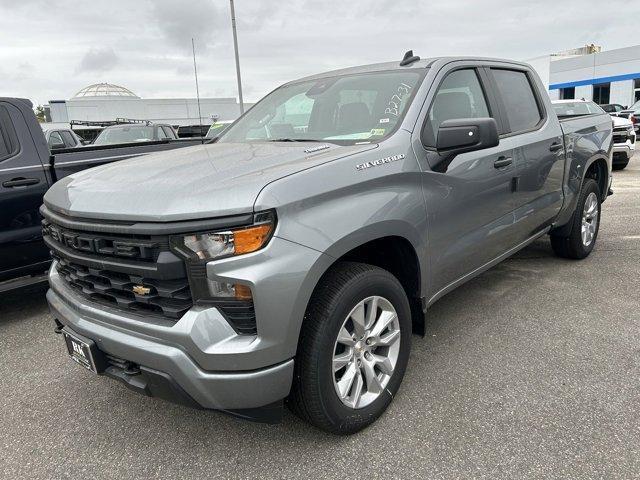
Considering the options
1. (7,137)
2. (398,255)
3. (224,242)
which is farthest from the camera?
(7,137)

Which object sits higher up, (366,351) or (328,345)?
(328,345)

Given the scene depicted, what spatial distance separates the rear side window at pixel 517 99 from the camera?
3859 mm

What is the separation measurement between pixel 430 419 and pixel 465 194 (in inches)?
52.3

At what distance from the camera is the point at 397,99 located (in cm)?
308

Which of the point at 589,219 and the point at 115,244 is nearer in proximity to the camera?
the point at 115,244

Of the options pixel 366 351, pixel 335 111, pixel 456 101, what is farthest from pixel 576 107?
pixel 366 351

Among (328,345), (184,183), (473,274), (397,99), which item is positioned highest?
(397,99)

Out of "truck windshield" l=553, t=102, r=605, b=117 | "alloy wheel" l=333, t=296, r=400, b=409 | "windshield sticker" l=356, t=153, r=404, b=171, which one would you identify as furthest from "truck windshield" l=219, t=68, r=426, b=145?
"truck windshield" l=553, t=102, r=605, b=117

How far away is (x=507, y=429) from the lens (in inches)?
102

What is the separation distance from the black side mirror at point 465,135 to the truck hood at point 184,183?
16.6 inches

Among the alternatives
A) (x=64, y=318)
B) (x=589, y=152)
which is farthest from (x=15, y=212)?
(x=589, y=152)

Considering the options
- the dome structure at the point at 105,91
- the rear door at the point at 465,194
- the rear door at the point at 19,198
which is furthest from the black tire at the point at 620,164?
the dome structure at the point at 105,91

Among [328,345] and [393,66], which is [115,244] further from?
[393,66]

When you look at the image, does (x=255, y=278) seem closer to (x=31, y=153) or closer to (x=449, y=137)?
(x=449, y=137)
